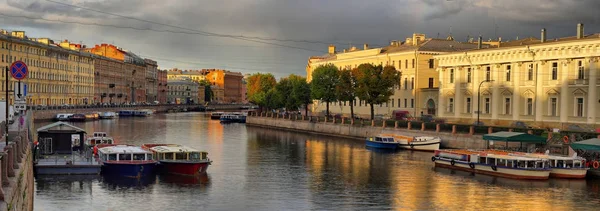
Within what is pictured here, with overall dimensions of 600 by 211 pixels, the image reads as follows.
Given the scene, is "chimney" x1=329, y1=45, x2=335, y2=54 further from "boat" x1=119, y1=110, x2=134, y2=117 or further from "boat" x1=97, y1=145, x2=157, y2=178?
"boat" x1=97, y1=145, x2=157, y2=178

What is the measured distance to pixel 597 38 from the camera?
58.5 m

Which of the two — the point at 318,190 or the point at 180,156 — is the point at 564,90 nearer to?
the point at 318,190

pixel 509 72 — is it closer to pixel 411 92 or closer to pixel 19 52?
pixel 411 92

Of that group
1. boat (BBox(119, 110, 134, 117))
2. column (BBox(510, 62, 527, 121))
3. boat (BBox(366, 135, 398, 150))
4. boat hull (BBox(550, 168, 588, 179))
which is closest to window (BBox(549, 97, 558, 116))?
column (BBox(510, 62, 527, 121))

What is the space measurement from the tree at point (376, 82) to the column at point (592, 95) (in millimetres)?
27004

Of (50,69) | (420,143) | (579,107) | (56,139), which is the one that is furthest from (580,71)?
(50,69)

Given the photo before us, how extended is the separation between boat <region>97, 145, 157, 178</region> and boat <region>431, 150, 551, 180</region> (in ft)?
66.2

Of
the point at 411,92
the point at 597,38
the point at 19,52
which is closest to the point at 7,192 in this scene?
the point at 597,38

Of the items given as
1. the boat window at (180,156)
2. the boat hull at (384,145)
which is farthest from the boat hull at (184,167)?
the boat hull at (384,145)

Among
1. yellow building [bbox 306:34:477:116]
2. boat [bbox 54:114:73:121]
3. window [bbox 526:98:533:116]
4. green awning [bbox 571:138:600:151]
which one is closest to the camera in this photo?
green awning [bbox 571:138:600:151]

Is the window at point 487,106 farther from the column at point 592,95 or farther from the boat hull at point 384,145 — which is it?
the column at point 592,95

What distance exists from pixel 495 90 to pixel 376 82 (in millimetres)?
16098

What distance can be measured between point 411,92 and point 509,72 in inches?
1012

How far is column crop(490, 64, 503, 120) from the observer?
2781 inches
